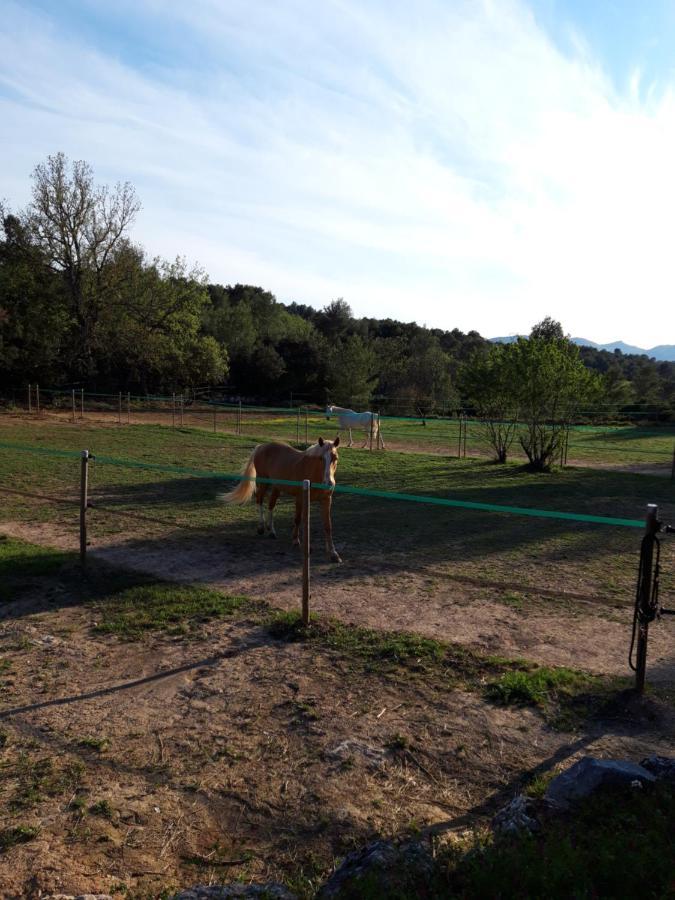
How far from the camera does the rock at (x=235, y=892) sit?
242 centimetres

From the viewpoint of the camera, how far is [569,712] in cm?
409

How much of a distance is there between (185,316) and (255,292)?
3779 centimetres

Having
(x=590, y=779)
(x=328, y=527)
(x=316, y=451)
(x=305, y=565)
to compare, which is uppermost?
(x=316, y=451)

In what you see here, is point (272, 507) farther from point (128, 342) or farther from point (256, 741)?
point (128, 342)

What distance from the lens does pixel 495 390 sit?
17.3 meters

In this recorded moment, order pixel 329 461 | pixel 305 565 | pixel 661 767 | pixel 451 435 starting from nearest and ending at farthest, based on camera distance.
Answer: pixel 661 767 → pixel 305 565 → pixel 329 461 → pixel 451 435

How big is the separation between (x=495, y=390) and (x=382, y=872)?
51.8 ft

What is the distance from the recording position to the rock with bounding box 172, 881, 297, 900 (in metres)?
2.42

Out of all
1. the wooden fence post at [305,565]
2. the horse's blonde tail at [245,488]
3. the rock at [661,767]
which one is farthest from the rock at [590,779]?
the horse's blonde tail at [245,488]

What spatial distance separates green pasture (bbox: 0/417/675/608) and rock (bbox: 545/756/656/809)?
1.82 metres

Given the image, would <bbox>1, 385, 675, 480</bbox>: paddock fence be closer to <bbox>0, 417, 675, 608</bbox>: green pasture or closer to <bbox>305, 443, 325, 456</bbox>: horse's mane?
<bbox>0, 417, 675, 608</bbox>: green pasture

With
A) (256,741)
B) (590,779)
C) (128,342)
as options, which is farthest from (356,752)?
(128,342)

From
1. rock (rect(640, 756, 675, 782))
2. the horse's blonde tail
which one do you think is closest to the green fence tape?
the horse's blonde tail

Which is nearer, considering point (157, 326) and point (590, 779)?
point (590, 779)
